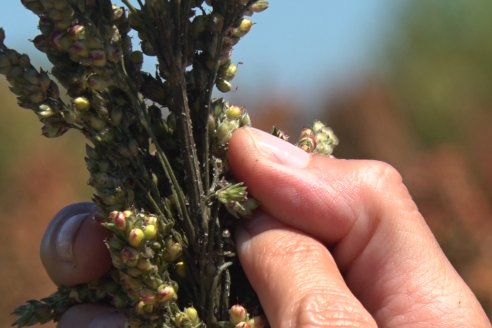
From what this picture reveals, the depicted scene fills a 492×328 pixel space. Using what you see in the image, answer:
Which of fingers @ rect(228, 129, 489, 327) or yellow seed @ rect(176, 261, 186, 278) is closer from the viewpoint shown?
yellow seed @ rect(176, 261, 186, 278)

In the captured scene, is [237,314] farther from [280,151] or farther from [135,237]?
[280,151]

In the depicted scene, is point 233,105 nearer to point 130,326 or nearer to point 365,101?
point 130,326

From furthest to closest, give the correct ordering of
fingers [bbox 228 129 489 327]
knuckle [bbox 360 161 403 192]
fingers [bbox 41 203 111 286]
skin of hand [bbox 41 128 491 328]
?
1. fingers [bbox 41 203 111 286]
2. knuckle [bbox 360 161 403 192]
3. fingers [bbox 228 129 489 327]
4. skin of hand [bbox 41 128 491 328]

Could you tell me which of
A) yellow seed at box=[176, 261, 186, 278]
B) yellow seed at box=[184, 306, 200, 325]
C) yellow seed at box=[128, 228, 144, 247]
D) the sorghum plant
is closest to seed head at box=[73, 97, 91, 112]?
the sorghum plant

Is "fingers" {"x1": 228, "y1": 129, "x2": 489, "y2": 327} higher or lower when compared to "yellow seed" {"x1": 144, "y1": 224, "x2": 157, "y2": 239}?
lower

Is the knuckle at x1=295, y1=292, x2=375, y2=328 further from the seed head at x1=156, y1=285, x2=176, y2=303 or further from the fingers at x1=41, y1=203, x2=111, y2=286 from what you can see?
the fingers at x1=41, y1=203, x2=111, y2=286

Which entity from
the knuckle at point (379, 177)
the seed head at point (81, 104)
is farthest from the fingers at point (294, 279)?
the seed head at point (81, 104)

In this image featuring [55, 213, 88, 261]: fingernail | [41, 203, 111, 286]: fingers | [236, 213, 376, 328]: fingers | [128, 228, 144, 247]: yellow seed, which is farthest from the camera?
A: [55, 213, 88, 261]: fingernail

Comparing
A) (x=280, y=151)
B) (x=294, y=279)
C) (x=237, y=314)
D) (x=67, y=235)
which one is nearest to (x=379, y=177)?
(x=280, y=151)
